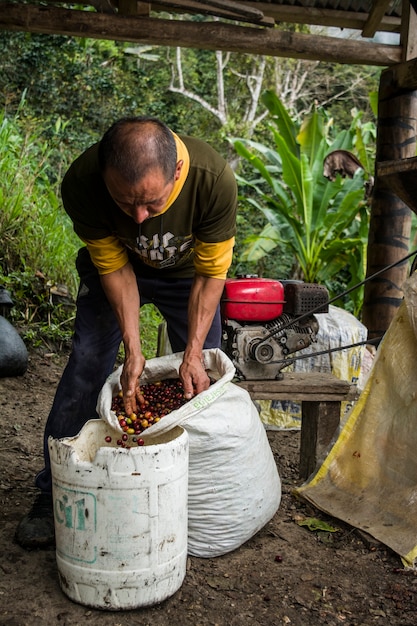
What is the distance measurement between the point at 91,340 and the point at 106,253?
382 mm

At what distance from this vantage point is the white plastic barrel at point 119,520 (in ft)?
6.52

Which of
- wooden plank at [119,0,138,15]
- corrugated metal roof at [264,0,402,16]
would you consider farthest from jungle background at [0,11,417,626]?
wooden plank at [119,0,138,15]

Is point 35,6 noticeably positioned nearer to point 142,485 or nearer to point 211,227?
point 211,227

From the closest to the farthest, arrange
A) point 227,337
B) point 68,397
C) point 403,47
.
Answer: point 68,397 → point 227,337 → point 403,47

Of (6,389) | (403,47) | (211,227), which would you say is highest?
(403,47)

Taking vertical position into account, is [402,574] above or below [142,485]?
below

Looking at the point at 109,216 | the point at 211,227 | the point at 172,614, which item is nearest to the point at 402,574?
the point at 172,614

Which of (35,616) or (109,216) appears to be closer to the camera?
(35,616)

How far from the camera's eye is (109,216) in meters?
2.45

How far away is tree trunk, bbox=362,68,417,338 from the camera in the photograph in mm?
4469

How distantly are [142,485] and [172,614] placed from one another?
0.46 metres

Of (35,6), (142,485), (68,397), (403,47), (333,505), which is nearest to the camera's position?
(142,485)

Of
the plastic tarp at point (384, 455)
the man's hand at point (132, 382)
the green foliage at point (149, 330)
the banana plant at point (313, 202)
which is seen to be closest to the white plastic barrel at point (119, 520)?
the man's hand at point (132, 382)

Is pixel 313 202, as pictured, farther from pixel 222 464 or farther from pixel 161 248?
pixel 222 464
